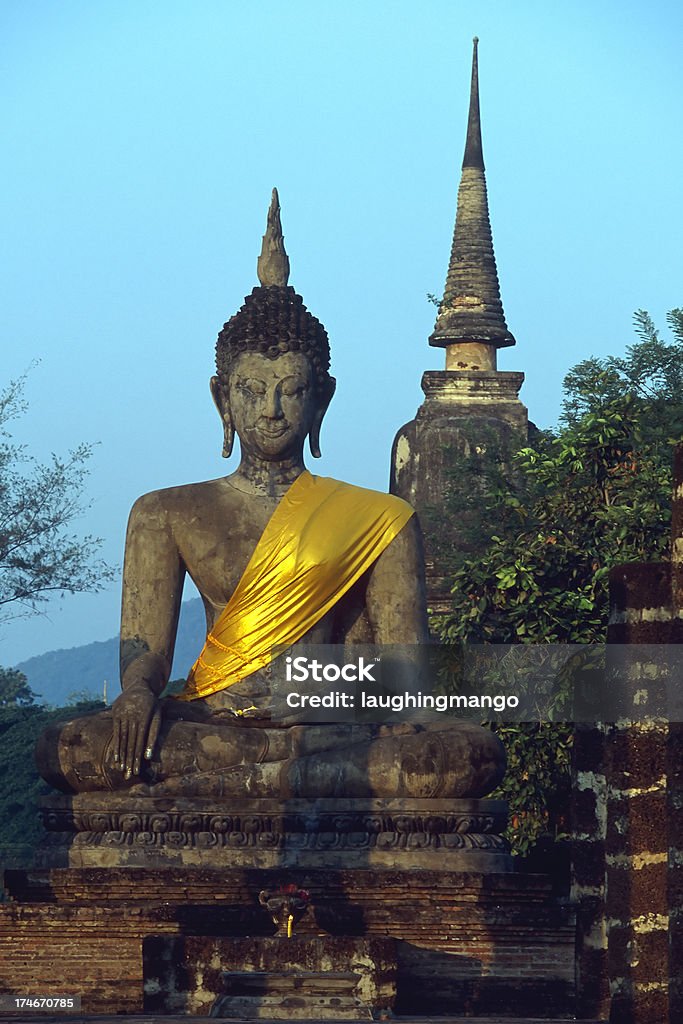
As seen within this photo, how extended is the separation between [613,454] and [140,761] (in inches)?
508

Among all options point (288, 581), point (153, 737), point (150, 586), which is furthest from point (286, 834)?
point (150, 586)

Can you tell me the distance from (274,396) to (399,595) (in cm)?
186

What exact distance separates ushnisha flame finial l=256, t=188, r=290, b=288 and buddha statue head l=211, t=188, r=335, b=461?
1.16 ft

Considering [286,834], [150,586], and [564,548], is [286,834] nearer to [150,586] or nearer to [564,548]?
[150,586]

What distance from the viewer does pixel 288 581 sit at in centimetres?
1934

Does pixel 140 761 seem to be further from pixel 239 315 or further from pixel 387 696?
pixel 239 315

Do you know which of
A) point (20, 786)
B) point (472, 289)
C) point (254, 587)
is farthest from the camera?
point (472, 289)

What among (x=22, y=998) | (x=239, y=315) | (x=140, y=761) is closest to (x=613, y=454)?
(x=239, y=315)

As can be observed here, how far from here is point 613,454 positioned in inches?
1177

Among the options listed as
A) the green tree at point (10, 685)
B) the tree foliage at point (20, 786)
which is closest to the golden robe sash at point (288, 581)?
the tree foliage at point (20, 786)

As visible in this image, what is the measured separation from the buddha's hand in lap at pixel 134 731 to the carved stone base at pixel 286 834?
0.27m

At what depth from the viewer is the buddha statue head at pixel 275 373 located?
19797mm

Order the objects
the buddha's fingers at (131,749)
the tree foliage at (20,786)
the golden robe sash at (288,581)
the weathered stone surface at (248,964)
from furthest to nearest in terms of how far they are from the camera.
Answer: the tree foliage at (20,786)
the golden robe sash at (288,581)
the buddha's fingers at (131,749)
the weathered stone surface at (248,964)

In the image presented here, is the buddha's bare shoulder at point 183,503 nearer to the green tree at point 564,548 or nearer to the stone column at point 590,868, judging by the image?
the stone column at point 590,868
